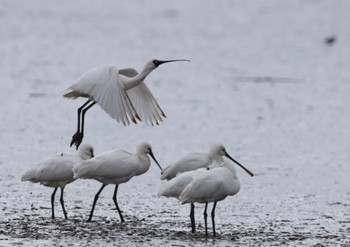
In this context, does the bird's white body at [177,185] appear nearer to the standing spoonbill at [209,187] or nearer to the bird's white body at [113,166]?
the standing spoonbill at [209,187]

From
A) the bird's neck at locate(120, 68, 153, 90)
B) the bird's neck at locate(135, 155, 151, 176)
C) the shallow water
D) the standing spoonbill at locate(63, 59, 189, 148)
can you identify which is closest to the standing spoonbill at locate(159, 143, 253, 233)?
the bird's neck at locate(135, 155, 151, 176)

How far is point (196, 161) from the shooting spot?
35.3 ft

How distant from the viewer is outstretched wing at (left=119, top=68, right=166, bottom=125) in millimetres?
12250

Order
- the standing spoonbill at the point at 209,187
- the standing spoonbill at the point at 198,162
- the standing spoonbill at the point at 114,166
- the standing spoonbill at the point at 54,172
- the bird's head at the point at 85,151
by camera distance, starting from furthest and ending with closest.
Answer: the bird's head at the point at 85,151 → the standing spoonbill at the point at 198,162 → the standing spoonbill at the point at 54,172 → the standing spoonbill at the point at 114,166 → the standing spoonbill at the point at 209,187

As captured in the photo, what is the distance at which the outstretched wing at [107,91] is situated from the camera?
35.7 ft

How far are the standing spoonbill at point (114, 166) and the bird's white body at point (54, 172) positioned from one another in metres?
0.31

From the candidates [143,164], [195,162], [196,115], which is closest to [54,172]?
[143,164]

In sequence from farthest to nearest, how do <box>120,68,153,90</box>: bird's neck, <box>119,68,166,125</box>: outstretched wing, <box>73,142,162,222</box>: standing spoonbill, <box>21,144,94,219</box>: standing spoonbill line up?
1. <box>119,68,166,125</box>: outstretched wing
2. <box>120,68,153,90</box>: bird's neck
3. <box>21,144,94,219</box>: standing spoonbill
4. <box>73,142,162,222</box>: standing spoonbill

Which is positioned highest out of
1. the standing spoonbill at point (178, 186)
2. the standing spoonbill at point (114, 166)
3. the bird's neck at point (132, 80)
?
the bird's neck at point (132, 80)

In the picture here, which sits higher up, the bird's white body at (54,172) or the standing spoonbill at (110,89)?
the standing spoonbill at (110,89)

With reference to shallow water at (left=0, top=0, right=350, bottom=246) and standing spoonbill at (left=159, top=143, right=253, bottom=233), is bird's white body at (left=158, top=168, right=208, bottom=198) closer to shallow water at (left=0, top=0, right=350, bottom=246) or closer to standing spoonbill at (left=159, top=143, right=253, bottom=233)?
shallow water at (left=0, top=0, right=350, bottom=246)

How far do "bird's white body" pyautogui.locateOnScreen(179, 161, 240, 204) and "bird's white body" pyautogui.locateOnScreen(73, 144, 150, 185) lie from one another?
3.16 ft

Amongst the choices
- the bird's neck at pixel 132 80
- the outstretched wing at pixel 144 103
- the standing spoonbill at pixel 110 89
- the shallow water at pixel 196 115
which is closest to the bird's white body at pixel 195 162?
the shallow water at pixel 196 115

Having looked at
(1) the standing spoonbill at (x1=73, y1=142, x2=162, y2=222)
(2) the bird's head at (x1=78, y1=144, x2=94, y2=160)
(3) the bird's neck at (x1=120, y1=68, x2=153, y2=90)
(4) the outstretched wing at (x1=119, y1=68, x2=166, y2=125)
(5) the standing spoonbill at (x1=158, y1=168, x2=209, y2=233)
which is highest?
(3) the bird's neck at (x1=120, y1=68, x2=153, y2=90)
